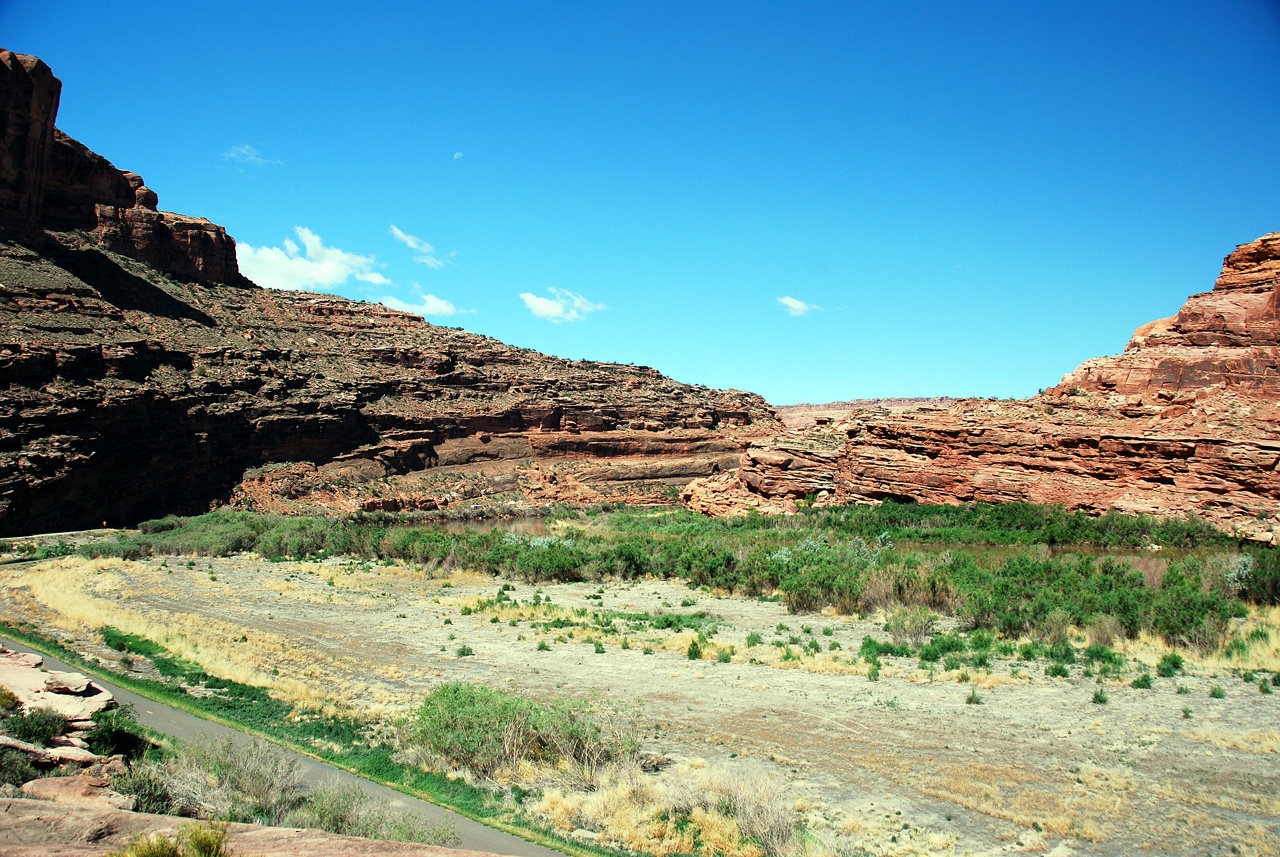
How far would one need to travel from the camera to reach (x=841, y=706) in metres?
10.2

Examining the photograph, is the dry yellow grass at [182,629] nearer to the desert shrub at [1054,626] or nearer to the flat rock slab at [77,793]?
the flat rock slab at [77,793]

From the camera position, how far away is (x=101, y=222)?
181 feet

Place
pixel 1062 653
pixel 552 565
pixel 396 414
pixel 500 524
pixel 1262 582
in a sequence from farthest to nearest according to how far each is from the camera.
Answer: pixel 396 414, pixel 500 524, pixel 552 565, pixel 1262 582, pixel 1062 653

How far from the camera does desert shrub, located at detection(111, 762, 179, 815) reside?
596cm

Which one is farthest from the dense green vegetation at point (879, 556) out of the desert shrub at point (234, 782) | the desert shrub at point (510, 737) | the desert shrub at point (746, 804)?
the desert shrub at point (746, 804)

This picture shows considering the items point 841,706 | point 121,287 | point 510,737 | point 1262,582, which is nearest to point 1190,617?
point 1262,582

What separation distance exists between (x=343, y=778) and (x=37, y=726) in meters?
3.07

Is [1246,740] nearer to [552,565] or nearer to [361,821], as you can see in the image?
[361,821]

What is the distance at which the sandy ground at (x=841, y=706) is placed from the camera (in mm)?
6734

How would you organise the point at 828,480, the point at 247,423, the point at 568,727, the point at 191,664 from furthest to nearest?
the point at 247,423 → the point at 828,480 → the point at 191,664 → the point at 568,727

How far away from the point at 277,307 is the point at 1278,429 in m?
73.6

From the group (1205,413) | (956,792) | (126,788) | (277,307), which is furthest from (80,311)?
(1205,413)

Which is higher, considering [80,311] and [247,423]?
[80,311]

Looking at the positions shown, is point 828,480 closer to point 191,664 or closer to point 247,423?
point 191,664
